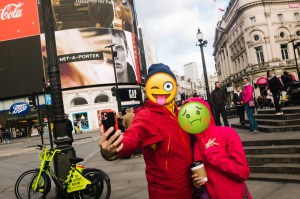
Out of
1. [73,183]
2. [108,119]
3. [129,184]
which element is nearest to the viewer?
[108,119]

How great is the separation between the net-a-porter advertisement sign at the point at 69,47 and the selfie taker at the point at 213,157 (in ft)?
130

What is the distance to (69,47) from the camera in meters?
41.0

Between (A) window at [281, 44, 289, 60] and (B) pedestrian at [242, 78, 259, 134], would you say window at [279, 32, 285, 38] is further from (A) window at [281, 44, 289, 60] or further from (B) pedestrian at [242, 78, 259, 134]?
(B) pedestrian at [242, 78, 259, 134]

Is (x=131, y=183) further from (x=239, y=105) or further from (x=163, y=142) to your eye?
(x=239, y=105)

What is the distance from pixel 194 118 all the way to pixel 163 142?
34 centimetres

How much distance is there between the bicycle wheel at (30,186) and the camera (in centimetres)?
614

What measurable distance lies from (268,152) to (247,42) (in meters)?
50.0

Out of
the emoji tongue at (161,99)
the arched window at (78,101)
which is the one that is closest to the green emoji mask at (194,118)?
the emoji tongue at (161,99)

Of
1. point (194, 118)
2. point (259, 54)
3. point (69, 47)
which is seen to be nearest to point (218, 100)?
point (194, 118)

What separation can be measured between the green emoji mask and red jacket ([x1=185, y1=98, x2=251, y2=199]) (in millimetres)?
161

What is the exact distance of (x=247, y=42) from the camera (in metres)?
53.4

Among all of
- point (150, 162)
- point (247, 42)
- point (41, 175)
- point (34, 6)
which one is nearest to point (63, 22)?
point (34, 6)

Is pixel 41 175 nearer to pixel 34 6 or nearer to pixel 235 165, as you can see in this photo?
pixel 235 165

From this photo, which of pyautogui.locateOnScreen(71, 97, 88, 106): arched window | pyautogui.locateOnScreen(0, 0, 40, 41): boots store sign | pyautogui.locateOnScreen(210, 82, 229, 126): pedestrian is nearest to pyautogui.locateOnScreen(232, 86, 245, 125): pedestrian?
pyautogui.locateOnScreen(210, 82, 229, 126): pedestrian
